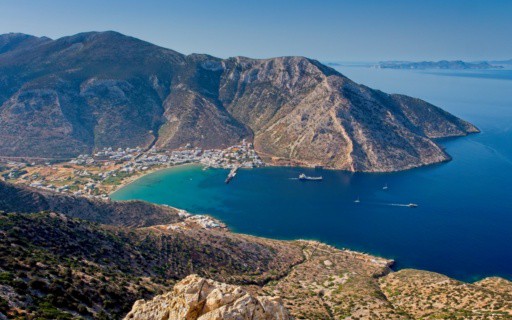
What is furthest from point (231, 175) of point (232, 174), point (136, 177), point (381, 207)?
point (381, 207)

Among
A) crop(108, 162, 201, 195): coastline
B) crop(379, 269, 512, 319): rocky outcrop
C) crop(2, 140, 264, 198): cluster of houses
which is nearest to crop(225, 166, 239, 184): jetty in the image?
crop(2, 140, 264, 198): cluster of houses

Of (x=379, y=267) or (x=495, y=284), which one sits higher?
(x=495, y=284)

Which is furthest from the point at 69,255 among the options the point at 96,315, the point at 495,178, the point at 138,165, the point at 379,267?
the point at 495,178

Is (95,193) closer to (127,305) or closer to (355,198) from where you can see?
(355,198)

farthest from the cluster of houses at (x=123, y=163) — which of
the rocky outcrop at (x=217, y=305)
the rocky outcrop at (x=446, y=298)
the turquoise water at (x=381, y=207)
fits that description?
the rocky outcrop at (x=217, y=305)

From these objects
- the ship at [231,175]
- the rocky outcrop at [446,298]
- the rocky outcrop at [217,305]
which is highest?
the rocky outcrop at [217,305]

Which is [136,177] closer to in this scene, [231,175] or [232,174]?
[231,175]

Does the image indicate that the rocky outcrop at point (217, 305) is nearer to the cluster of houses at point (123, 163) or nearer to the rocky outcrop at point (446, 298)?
the rocky outcrop at point (446, 298)
